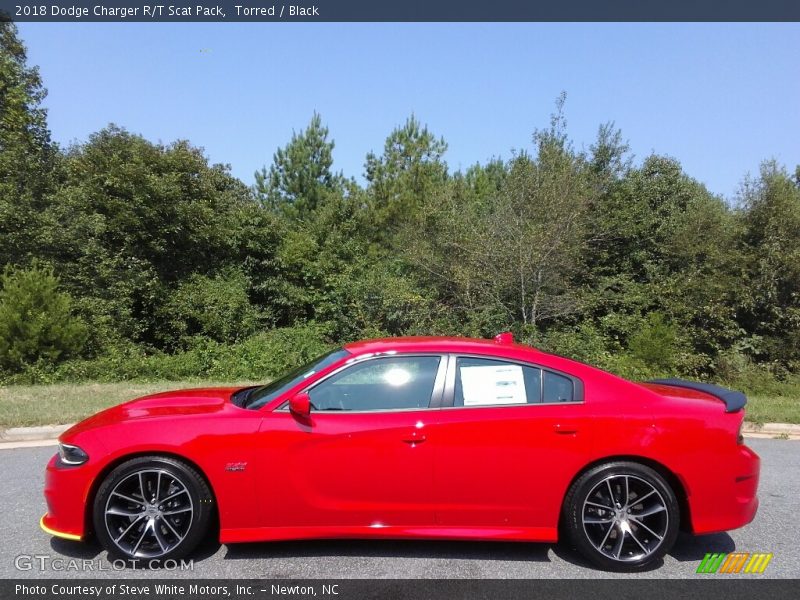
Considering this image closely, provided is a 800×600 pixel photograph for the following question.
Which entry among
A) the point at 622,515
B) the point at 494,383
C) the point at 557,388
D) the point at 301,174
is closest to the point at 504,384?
the point at 494,383

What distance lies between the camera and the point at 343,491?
3.38 meters

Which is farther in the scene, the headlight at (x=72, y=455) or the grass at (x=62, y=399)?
the grass at (x=62, y=399)

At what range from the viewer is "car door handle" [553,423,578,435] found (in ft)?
11.3

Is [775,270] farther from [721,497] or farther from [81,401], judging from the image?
[81,401]

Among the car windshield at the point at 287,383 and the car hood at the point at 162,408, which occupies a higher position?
the car windshield at the point at 287,383

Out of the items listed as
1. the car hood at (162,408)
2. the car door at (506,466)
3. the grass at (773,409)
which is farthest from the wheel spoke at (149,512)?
the grass at (773,409)

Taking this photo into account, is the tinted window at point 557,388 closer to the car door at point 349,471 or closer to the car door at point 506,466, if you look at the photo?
the car door at point 506,466

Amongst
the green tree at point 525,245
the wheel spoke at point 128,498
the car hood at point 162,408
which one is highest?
the green tree at point 525,245

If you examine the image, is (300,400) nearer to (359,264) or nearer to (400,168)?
(359,264)

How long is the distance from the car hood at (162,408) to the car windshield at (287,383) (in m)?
0.22

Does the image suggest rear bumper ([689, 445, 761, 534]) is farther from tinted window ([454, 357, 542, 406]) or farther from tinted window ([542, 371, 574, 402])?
tinted window ([454, 357, 542, 406])

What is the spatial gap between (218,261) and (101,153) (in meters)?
4.92

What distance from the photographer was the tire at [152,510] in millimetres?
3363
